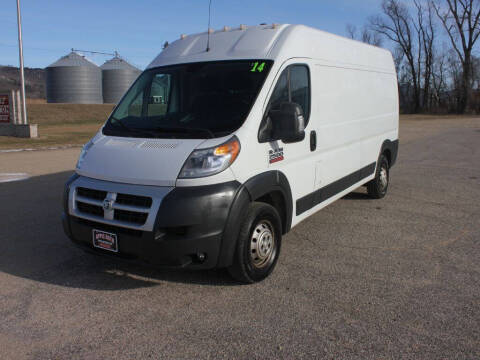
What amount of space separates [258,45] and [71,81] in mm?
52314

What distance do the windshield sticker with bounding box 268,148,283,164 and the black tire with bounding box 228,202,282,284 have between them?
0.45 meters

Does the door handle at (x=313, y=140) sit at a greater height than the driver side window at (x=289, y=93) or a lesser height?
lesser

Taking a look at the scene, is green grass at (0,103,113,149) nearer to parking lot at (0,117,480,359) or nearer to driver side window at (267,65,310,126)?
parking lot at (0,117,480,359)

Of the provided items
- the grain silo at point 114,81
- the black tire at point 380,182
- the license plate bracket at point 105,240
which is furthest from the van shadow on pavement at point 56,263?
the grain silo at point 114,81

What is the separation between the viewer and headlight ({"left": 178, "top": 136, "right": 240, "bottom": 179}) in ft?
12.5

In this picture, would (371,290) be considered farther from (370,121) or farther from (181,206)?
(370,121)

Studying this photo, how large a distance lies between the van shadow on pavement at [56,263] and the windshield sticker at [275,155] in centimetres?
125

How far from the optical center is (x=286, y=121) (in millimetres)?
4172

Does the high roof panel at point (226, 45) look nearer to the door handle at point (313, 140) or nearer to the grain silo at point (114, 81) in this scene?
the door handle at point (313, 140)

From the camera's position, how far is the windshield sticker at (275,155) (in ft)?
14.2

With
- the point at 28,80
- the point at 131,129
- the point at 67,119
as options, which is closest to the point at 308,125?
the point at 131,129

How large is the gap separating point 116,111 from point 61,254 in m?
1.75

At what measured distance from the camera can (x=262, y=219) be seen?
4297 millimetres

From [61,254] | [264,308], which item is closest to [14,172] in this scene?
[61,254]
